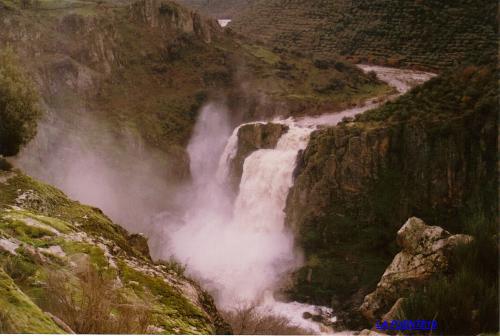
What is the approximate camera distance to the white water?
17.4 m

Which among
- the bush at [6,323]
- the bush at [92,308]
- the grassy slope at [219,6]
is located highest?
the grassy slope at [219,6]

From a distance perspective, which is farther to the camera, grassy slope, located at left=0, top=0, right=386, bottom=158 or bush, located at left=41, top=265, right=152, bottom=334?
grassy slope, located at left=0, top=0, right=386, bottom=158

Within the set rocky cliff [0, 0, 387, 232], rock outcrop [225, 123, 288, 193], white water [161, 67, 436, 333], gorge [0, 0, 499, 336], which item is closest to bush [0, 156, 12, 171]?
gorge [0, 0, 499, 336]

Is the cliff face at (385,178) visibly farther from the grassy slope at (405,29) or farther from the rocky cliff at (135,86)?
the rocky cliff at (135,86)

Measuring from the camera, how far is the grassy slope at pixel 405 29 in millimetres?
14204

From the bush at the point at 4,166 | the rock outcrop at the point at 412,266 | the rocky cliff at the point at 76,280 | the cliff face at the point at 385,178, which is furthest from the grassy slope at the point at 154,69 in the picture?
the rocky cliff at the point at 76,280

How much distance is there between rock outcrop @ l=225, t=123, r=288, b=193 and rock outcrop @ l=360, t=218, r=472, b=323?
12437 mm

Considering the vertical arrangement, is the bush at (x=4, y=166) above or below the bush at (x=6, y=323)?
above

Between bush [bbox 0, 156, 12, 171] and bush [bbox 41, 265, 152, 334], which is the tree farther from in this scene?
Result: bush [bbox 41, 265, 152, 334]

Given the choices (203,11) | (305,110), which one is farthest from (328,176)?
(203,11)

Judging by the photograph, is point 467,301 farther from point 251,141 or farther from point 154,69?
point 154,69

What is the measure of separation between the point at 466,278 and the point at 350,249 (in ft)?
40.6

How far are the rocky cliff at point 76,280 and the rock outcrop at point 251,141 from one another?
16066 mm

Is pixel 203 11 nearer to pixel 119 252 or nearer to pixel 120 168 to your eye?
pixel 120 168
